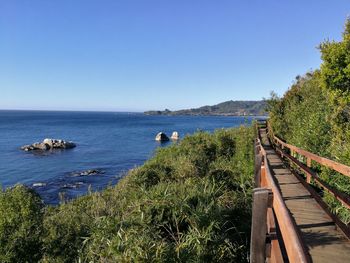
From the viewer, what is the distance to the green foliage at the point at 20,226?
7.77 metres

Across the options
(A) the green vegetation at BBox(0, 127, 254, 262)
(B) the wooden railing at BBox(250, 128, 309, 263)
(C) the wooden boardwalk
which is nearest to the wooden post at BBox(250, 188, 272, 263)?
(B) the wooden railing at BBox(250, 128, 309, 263)

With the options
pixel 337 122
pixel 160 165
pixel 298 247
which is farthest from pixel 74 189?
pixel 298 247

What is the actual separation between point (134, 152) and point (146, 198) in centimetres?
4063

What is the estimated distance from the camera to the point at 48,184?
28.2 metres

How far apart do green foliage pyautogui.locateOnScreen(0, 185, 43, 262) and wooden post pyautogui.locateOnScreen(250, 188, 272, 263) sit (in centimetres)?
608

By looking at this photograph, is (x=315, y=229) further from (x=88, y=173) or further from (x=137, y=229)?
(x=88, y=173)

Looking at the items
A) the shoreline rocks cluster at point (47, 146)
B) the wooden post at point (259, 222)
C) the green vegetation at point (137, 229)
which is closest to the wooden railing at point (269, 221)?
the wooden post at point (259, 222)

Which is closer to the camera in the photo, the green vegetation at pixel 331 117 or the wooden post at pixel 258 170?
the green vegetation at pixel 331 117

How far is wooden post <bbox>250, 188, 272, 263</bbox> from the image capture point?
3484 millimetres

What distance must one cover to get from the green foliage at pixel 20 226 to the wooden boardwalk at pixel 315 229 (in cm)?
631

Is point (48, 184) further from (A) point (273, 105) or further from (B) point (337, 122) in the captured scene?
(B) point (337, 122)

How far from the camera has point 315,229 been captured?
444cm

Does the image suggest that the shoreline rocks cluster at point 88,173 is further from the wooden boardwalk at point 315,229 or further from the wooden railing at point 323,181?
the wooden boardwalk at point 315,229

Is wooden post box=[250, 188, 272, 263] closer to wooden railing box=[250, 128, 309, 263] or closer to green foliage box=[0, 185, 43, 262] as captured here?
wooden railing box=[250, 128, 309, 263]
